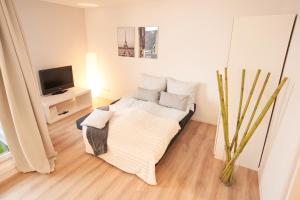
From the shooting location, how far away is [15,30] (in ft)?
6.18

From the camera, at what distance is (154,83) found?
3.63 meters

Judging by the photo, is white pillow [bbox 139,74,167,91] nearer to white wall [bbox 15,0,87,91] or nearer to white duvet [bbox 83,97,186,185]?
white duvet [bbox 83,97,186,185]

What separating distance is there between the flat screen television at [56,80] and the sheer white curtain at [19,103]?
1.54m

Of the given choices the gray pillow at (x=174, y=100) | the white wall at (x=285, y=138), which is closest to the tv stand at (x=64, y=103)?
the gray pillow at (x=174, y=100)

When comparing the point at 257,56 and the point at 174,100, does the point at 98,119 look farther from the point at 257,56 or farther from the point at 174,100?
the point at 257,56

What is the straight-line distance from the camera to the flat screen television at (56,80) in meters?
3.48

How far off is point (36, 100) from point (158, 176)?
1.79 m

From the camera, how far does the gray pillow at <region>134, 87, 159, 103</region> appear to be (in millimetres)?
3439

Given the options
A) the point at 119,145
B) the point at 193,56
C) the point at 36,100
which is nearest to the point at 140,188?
the point at 119,145

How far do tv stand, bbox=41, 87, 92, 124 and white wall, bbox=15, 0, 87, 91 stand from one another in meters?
0.59

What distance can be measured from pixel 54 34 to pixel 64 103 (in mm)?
1508

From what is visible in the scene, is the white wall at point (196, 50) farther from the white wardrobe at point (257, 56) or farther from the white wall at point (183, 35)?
the white wardrobe at point (257, 56)

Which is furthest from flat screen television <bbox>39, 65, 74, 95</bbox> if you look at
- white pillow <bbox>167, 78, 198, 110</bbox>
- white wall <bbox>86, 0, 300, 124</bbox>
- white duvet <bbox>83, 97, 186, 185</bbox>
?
white pillow <bbox>167, 78, 198, 110</bbox>

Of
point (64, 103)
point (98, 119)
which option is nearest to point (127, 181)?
point (98, 119)
